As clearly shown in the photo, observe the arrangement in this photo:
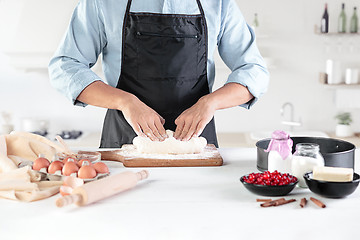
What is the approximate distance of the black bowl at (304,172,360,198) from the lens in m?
1.24

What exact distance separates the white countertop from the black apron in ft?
Answer: 2.39

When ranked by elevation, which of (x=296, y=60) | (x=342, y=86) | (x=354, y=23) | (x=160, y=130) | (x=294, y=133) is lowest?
(x=294, y=133)

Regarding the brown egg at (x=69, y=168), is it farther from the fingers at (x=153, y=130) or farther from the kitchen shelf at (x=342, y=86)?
the kitchen shelf at (x=342, y=86)

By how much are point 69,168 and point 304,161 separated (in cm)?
65

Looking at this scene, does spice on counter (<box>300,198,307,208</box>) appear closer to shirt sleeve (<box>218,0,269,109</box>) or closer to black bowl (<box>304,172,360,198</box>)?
black bowl (<box>304,172,360,198</box>)

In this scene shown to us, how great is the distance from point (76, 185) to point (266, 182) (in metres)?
0.49

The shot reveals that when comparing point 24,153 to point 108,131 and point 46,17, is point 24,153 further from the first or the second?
point 46,17

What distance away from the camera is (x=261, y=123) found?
14.2 feet

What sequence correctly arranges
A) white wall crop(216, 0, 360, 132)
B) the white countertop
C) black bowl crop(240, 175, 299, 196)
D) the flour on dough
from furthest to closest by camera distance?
white wall crop(216, 0, 360, 132) → the flour on dough → black bowl crop(240, 175, 299, 196) → the white countertop

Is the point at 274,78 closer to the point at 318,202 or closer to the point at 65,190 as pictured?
the point at 318,202

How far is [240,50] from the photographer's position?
206 cm

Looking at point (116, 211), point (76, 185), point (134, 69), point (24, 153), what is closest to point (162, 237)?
point (116, 211)

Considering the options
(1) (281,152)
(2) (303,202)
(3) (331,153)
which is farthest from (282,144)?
(2) (303,202)

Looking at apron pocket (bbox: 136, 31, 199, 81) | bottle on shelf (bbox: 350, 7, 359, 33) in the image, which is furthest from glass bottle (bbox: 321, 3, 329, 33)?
apron pocket (bbox: 136, 31, 199, 81)
